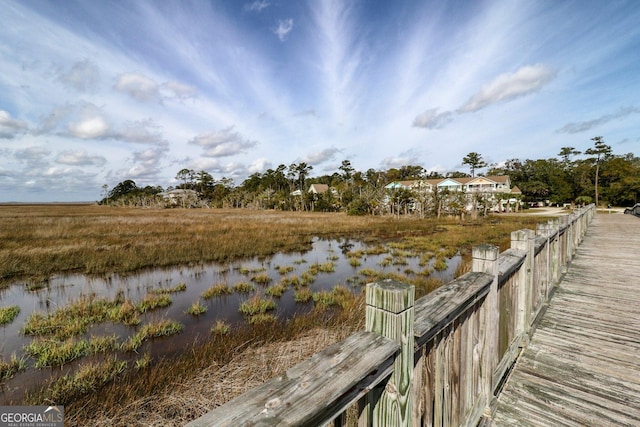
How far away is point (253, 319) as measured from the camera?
7.12m

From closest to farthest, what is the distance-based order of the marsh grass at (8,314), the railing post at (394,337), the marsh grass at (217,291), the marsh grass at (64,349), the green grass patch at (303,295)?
the railing post at (394,337) < the marsh grass at (64,349) < the marsh grass at (8,314) < the green grass patch at (303,295) < the marsh grass at (217,291)

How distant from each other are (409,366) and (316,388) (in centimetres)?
64

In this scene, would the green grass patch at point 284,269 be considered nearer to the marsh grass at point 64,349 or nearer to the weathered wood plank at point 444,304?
the marsh grass at point 64,349

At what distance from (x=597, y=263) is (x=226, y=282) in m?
11.9

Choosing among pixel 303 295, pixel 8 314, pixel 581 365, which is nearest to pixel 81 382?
pixel 8 314

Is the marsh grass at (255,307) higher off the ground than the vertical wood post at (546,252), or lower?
lower

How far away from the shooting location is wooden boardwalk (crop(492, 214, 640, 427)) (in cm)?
251

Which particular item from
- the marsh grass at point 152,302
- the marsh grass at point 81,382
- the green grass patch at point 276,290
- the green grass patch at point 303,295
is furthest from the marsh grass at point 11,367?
the green grass patch at point 303,295

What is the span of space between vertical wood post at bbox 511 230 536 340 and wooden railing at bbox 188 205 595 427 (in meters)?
0.19

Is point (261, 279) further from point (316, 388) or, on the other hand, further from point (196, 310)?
point (316, 388)

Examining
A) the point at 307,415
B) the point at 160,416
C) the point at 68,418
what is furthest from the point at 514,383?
the point at 68,418

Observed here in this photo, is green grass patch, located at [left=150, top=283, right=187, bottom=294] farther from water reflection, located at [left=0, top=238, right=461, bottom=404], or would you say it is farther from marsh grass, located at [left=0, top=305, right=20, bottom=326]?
marsh grass, located at [left=0, top=305, right=20, bottom=326]

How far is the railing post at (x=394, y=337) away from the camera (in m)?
1.21

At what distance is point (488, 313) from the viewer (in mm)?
2396
